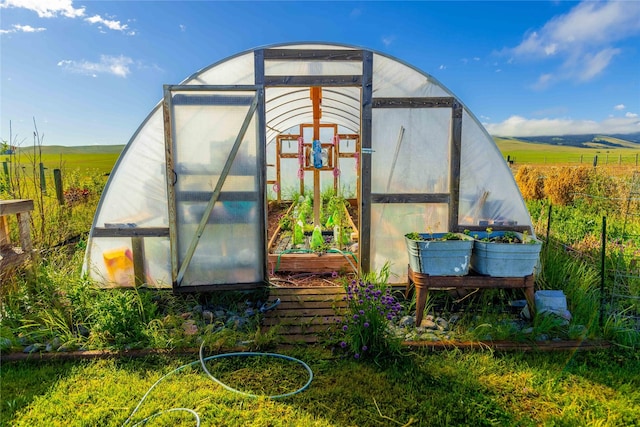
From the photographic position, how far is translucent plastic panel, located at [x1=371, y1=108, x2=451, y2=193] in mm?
4062

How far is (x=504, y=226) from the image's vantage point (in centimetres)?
414

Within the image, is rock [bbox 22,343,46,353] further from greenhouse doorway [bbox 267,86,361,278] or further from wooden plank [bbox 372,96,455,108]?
wooden plank [bbox 372,96,455,108]

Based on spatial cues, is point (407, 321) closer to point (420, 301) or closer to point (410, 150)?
point (420, 301)

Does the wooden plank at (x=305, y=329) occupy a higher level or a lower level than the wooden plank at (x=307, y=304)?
lower

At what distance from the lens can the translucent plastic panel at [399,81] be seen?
4.04 m

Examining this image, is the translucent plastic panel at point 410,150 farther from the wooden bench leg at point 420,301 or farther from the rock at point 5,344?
the rock at point 5,344

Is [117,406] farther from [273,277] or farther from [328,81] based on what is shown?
[328,81]

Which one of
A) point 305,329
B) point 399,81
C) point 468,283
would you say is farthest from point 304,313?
point 399,81

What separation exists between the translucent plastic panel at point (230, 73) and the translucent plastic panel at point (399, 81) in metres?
1.40

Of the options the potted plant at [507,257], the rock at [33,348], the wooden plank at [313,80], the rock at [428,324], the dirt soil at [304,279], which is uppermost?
the wooden plank at [313,80]

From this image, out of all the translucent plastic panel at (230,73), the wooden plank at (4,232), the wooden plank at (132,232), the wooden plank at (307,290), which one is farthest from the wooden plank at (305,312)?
the wooden plank at (4,232)

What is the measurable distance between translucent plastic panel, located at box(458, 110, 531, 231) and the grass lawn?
166 cm

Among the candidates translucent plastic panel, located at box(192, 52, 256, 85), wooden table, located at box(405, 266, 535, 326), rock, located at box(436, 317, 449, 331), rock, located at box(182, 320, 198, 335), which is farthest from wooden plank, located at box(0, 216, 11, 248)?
rock, located at box(436, 317, 449, 331)

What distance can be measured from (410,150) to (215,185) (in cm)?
219
